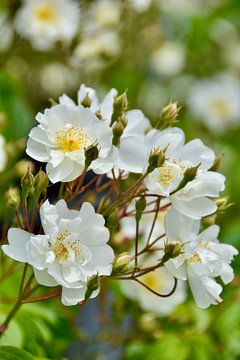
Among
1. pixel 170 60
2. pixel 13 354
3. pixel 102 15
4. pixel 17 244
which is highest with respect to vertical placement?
pixel 17 244

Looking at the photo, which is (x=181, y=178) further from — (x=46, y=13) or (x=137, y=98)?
(x=137, y=98)

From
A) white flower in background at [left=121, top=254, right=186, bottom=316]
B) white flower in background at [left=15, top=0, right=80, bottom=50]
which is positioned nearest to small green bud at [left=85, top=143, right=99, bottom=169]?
white flower in background at [left=121, top=254, right=186, bottom=316]

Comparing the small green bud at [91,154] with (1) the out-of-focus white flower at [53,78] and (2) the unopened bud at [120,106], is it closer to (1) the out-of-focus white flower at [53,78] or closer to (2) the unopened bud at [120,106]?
(2) the unopened bud at [120,106]

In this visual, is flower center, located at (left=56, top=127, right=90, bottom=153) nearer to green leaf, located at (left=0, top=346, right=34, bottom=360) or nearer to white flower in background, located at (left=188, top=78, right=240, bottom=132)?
green leaf, located at (left=0, top=346, right=34, bottom=360)

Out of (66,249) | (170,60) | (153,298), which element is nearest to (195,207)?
(66,249)

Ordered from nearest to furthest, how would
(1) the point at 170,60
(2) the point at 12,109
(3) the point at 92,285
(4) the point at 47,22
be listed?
(3) the point at 92,285 → (2) the point at 12,109 → (4) the point at 47,22 → (1) the point at 170,60

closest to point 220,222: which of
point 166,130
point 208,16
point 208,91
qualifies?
point 208,16
